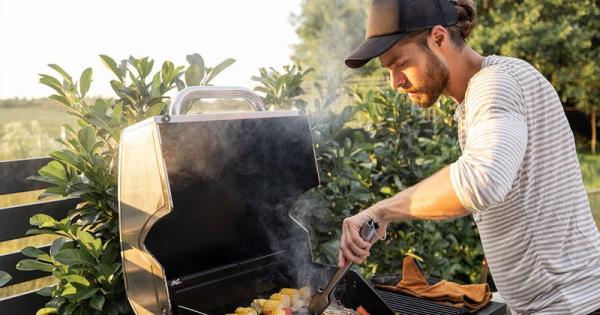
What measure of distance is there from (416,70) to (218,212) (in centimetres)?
101

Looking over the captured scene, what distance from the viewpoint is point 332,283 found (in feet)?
6.00

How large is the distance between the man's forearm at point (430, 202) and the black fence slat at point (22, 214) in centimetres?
171

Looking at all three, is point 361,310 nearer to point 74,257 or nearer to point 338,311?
point 338,311

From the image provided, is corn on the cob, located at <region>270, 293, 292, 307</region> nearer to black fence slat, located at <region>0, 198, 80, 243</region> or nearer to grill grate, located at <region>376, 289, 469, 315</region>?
grill grate, located at <region>376, 289, 469, 315</region>

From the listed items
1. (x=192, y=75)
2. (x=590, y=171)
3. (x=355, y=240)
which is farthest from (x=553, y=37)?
(x=355, y=240)

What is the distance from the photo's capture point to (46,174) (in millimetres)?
2352

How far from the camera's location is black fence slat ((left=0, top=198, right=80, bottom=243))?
2.55 m

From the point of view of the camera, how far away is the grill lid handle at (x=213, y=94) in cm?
185

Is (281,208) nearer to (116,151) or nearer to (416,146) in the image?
(116,151)

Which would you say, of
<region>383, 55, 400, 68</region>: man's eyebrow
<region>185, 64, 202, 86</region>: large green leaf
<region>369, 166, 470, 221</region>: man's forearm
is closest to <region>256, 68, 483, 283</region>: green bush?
<region>185, 64, 202, 86</region>: large green leaf

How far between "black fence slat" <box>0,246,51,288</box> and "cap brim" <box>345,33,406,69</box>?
177 centimetres

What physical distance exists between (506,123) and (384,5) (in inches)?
21.5

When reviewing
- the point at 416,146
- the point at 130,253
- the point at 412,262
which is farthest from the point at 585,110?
the point at 130,253

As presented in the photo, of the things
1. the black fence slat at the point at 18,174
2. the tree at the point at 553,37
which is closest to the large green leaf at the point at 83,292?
the black fence slat at the point at 18,174
